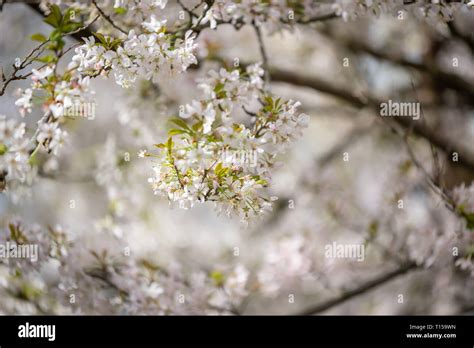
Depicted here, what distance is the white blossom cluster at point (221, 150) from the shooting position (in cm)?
140

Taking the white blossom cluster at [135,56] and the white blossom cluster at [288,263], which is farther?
the white blossom cluster at [288,263]

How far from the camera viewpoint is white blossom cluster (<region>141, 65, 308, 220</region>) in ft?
4.59

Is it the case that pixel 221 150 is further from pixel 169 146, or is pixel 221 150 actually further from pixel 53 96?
pixel 53 96

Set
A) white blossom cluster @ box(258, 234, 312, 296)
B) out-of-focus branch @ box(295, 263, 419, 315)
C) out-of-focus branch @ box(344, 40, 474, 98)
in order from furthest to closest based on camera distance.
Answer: white blossom cluster @ box(258, 234, 312, 296)
out-of-focus branch @ box(344, 40, 474, 98)
out-of-focus branch @ box(295, 263, 419, 315)

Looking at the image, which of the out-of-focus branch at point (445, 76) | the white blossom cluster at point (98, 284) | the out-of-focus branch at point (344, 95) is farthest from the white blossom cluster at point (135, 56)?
the out-of-focus branch at point (445, 76)

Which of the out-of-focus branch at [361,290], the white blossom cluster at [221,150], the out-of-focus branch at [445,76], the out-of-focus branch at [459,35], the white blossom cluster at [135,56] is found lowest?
the out-of-focus branch at [361,290]

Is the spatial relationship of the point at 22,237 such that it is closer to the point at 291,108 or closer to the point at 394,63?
the point at 291,108

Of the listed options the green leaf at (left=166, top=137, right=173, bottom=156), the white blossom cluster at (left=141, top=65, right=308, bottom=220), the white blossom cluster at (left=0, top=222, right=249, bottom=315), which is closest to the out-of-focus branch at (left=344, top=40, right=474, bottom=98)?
the white blossom cluster at (left=0, top=222, right=249, bottom=315)

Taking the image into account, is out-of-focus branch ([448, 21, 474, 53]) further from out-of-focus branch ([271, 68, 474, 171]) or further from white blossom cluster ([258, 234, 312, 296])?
white blossom cluster ([258, 234, 312, 296])

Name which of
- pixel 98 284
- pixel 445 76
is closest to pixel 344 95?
pixel 445 76

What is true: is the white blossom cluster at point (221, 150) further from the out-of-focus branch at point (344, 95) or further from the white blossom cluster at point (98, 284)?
the out-of-focus branch at point (344, 95)
